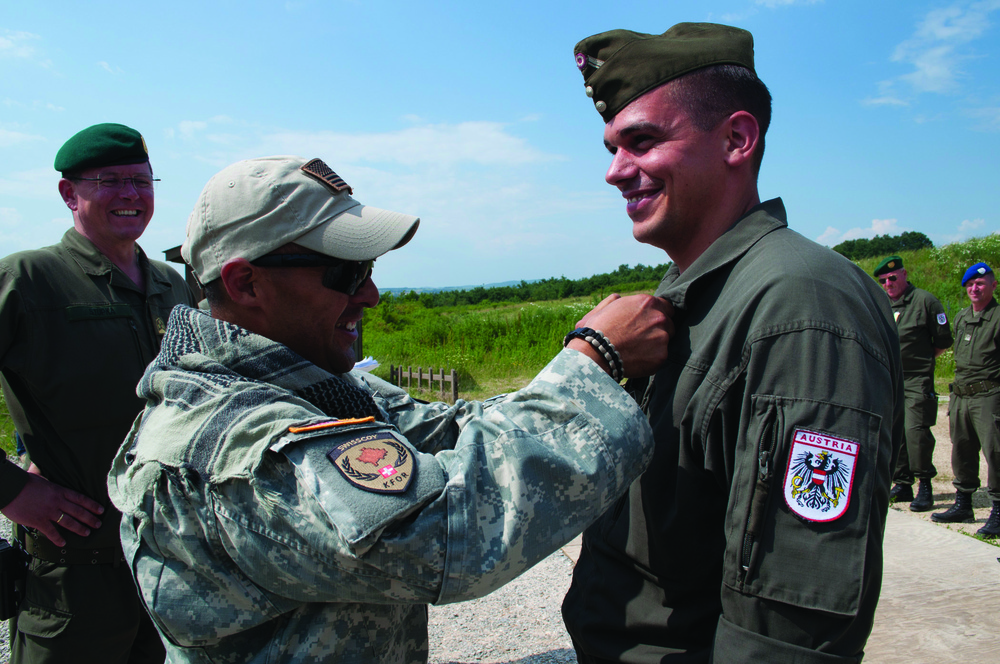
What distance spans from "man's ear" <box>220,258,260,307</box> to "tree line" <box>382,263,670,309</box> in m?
34.7

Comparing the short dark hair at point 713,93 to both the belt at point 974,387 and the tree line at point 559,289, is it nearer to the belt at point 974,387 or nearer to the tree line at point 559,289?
the belt at point 974,387

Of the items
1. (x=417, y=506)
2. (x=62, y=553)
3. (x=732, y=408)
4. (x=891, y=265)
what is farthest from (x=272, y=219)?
(x=891, y=265)

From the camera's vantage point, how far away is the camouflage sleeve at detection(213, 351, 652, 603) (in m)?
1.21

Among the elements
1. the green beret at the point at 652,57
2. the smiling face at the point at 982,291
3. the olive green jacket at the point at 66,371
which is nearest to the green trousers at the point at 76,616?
the olive green jacket at the point at 66,371

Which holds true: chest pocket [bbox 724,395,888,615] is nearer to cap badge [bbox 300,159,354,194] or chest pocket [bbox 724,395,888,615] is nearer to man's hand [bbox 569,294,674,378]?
man's hand [bbox 569,294,674,378]

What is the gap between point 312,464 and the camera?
4.04 ft

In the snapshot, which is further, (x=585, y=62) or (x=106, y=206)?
(x=106, y=206)

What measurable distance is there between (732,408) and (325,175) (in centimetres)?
125

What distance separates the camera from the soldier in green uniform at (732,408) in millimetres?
1275

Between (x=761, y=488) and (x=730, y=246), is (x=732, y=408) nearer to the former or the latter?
(x=761, y=488)

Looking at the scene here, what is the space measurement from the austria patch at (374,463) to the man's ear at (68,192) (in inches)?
127

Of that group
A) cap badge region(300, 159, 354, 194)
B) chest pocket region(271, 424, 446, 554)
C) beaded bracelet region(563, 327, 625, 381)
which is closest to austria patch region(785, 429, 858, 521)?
beaded bracelet region(563, 327, 625, 381)

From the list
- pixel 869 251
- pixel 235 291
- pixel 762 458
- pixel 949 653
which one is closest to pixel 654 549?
pixel 762 458

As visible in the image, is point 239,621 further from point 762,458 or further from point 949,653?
point 949,653
